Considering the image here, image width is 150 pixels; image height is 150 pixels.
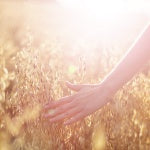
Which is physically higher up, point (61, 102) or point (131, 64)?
point (131, 64)

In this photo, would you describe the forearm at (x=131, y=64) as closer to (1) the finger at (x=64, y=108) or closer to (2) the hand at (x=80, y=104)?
(2) the hand at (x=80, y=104)

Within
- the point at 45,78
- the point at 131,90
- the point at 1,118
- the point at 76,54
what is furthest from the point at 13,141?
the point at 76,54

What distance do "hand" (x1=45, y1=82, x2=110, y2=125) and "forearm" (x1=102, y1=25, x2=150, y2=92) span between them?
0.17ft

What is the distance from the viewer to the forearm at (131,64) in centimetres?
182

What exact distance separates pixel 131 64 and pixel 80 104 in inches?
12.7

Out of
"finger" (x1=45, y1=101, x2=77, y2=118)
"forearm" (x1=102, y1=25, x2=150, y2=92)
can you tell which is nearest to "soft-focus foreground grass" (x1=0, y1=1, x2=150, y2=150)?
"finger" (x1=45, y1=101, x2=77, y2=118)

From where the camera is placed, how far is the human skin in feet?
5.84

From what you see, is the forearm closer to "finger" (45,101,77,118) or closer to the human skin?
the human skin

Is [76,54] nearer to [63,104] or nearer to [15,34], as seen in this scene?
[15,34]

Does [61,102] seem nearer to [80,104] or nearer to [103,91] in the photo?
[80,104]

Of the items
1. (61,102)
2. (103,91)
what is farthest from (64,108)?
(103,91)

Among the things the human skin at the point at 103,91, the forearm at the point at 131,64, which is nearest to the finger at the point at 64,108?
the human skin at the point at 103,91

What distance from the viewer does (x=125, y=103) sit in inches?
91.7

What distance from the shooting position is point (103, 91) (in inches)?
71.7
